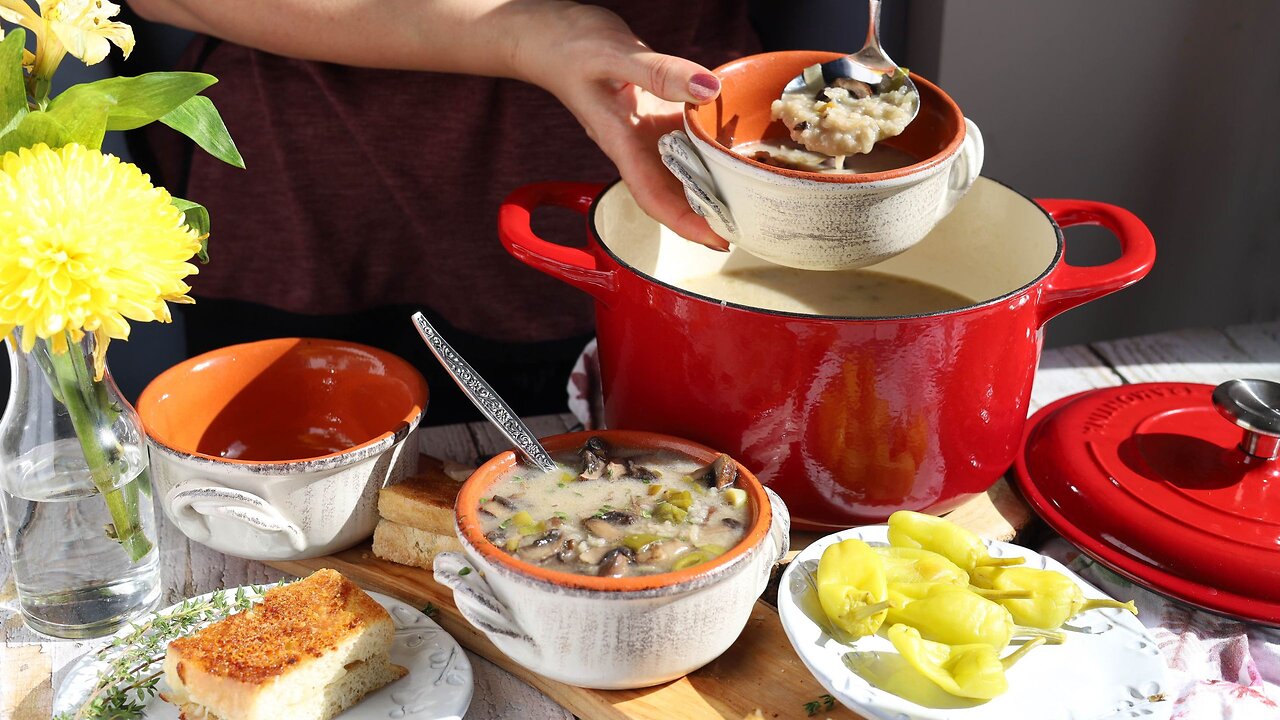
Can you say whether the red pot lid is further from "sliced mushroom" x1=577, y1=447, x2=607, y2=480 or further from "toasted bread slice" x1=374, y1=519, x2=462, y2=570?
"toasted bread slice" x1=374, y1=519, x2=462, y2=570

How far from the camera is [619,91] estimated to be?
1446 mm

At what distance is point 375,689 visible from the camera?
1084 millimetres

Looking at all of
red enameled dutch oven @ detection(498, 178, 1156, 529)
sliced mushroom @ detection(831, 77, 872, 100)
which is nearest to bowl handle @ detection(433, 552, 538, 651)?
red enameled dutch oven @ detection(498, 178, 1156, 529)

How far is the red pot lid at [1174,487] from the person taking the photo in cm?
119

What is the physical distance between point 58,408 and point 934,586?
2.68 ft

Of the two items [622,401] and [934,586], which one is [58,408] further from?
[934,586]

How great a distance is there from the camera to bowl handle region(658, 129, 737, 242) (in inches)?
47.2

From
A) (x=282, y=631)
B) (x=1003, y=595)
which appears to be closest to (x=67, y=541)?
(x=282, y=631)

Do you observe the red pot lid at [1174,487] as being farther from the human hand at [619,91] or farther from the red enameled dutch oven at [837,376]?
the human hand at [619,91]

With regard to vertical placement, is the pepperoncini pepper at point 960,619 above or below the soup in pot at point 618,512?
below

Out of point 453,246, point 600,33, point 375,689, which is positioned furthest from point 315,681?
point 453,246

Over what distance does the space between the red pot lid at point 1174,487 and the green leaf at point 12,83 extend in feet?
3.52

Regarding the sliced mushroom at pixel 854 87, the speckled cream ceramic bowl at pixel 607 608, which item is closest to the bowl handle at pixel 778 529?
the speckled cream ceramic bowl at pixel 607 608

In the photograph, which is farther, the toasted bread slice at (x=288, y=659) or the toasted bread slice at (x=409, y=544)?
the toasted bread slice at (x=409, y=544)
